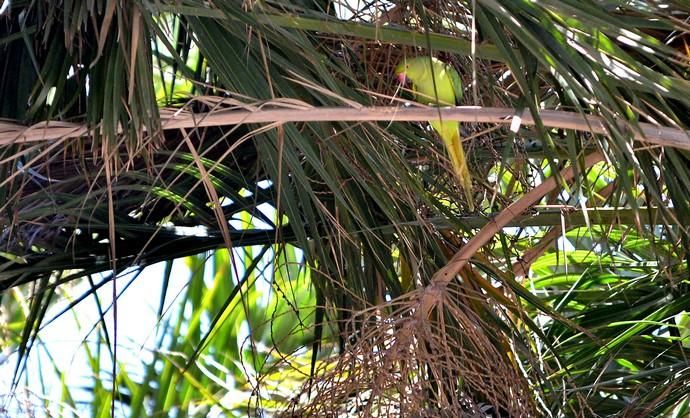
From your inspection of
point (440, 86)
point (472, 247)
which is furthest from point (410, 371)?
point (440, 86)

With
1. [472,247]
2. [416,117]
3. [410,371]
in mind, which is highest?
[416,117]

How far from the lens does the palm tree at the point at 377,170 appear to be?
991 millimetres

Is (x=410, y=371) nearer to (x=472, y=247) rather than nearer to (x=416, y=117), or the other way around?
(x=472, y=247)

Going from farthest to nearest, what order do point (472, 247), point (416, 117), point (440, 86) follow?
point (472, 247), point (440, 86), point (416, 117)

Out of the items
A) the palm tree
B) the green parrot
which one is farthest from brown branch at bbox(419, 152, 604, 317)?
the green parrot

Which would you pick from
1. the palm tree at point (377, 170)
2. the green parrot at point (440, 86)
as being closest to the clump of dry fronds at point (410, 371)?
the palm tree at point (377, 170)

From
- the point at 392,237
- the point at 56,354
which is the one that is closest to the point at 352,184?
the point at 392,237

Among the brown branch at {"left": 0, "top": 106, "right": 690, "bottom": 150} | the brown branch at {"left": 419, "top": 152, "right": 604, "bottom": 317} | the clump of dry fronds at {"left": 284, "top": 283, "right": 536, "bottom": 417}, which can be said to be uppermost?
the brown branch at {"left": 0, "top": 106, "right": 690, "bottom": 150}

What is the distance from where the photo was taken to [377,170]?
1241 mm

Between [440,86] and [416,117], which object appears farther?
[440,86]

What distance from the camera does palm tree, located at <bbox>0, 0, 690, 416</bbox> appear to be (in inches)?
39.0

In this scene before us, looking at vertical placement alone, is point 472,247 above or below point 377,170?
below

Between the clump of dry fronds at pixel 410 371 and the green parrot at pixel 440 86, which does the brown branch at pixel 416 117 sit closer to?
the green parrot at pixel 440 86

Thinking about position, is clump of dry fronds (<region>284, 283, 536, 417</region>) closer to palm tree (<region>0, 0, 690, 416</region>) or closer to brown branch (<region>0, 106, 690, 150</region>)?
palm tree (<region>0, 0, 690, 416</region>)
